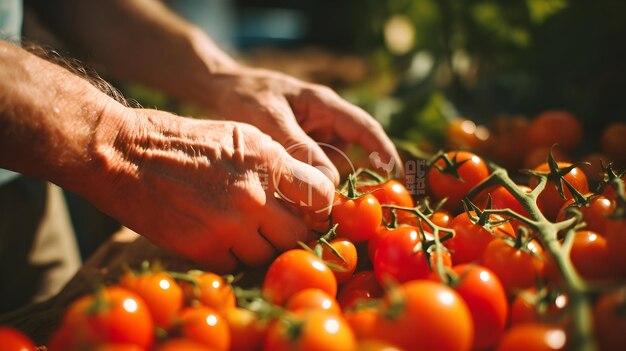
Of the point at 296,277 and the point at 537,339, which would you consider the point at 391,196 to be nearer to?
the point at 296,277

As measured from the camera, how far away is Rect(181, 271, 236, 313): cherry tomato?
994 mm

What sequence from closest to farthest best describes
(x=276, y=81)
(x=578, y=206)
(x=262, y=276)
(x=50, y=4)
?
(x=578, y=206), (x=262, y=276), (x=276, y=81), (x=50, y=4)

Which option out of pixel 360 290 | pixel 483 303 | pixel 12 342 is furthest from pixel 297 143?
pixel 12 342

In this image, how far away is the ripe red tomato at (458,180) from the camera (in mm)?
1423

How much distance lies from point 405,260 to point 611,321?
397 mm

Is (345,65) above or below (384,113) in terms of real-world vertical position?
above

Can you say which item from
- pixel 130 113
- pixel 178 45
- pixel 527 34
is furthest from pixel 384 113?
pixel 130 113

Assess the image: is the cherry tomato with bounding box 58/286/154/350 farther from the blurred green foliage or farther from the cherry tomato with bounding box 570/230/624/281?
the blurred green foliage

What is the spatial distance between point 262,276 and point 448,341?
653 millimetres

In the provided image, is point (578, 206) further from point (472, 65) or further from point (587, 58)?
point (472, 65)

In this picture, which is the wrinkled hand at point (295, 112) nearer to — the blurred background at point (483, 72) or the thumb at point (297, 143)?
the thumb at point (297, 143)

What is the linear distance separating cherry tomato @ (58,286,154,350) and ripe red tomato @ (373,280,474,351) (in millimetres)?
393

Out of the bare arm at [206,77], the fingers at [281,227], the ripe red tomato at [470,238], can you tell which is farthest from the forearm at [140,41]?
the ripe red tomato at [470,238]

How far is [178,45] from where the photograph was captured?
205 centimetres
